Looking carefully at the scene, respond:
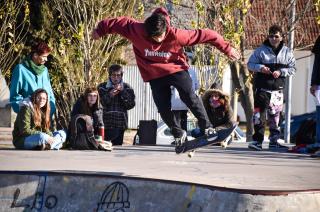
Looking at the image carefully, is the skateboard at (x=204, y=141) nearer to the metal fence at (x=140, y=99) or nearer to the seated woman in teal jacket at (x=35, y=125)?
the seated woman in teal jacket at (x=35, y=125)

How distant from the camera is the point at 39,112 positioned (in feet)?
39.4

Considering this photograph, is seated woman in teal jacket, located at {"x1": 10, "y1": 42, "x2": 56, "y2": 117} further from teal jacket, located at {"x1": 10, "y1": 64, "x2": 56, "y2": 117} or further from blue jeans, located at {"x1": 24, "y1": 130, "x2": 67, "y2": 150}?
blue jeans, located at {"x1": 24, "y1": 130, "x2": 67, "y2": 150}

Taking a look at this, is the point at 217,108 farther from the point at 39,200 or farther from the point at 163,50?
the point at 39,200

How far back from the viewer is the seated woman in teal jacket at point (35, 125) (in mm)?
11844

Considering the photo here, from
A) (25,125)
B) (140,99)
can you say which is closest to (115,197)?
(25,125)

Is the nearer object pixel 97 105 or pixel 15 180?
pixel 15 180

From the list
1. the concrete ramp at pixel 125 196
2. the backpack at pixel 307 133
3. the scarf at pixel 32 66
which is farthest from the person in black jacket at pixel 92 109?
the concrete ramp at pixel 125 196

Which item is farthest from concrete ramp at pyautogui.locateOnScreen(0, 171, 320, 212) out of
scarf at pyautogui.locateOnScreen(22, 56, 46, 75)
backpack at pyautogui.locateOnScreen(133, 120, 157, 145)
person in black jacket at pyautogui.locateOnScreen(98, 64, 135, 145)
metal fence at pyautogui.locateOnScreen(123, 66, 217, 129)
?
metal fence at pyautogui.locateOnScreen(123, 66, 217, 129)

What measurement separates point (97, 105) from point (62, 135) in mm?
695

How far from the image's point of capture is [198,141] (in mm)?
9969

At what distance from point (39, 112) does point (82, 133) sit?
0.77m

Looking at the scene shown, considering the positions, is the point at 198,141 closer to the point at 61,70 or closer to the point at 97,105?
the point at 97,105

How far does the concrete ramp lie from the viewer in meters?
7.56

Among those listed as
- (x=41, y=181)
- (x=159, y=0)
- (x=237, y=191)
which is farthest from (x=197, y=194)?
(x=159, y=0)
